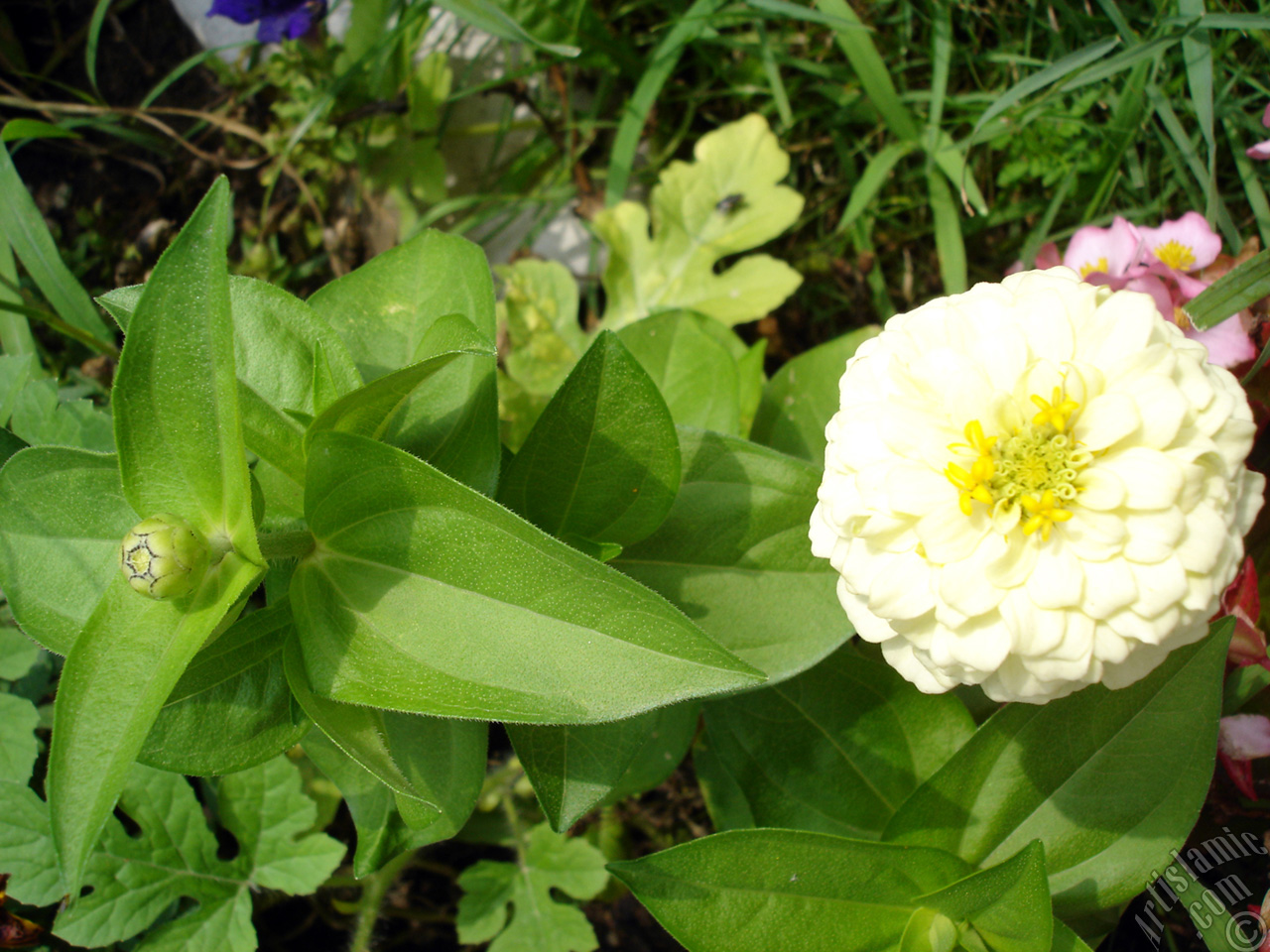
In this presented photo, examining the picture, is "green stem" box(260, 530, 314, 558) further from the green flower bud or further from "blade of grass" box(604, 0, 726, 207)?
"blade of grass" box(604, 0, 726, 207)

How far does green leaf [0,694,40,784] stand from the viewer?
3.37 ft

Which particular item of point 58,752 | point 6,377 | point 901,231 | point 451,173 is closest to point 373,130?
point 451,173

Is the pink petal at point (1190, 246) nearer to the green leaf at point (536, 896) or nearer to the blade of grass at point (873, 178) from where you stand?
the blade of grass at point (873, 178)

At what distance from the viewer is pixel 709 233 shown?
58.3 inches

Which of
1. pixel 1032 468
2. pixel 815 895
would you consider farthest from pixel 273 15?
pixel 815 895

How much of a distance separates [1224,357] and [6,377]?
1.38 m

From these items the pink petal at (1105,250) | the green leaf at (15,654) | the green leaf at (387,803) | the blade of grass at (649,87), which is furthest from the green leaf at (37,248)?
the pink petal at (1105,250)

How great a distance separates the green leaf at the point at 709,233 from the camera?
1438 mm

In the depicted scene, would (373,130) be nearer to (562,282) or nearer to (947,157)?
(562,282)

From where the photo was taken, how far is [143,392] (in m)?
0.68

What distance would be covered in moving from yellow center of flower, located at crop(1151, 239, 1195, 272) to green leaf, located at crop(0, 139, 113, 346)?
1400mm

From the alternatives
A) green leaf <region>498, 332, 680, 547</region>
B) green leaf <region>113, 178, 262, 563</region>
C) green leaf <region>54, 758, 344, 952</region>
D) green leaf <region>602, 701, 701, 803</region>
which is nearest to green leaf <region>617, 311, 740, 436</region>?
green leaf <region>498, 332, 680, 547</region>

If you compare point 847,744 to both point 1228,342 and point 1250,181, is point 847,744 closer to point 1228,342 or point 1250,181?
point 1228,342

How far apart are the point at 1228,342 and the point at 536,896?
1.14 m
